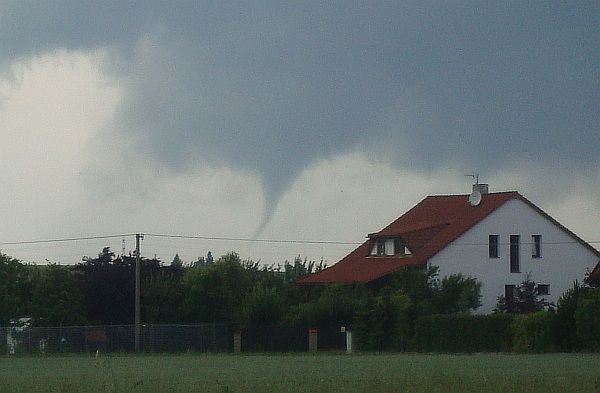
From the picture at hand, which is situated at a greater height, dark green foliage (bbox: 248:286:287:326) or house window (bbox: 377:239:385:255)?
house window (bbox: 377:239:385:255)

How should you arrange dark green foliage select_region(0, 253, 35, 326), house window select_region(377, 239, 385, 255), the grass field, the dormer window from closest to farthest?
the grass field
dark green foliage select_region(0, 253, 35, 326)
the dormer window
house window select_region(377, 239, 385, 255)

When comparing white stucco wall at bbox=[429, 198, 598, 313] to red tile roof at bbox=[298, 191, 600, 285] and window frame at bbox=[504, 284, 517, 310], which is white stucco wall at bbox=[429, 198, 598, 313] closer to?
window frame at bbox=[504, 284, 517, 310]

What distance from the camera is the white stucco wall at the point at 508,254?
81062mm

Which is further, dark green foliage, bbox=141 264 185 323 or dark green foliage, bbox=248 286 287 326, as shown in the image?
dark green foliage, bbox=141 264 185 323

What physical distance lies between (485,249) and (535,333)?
59.5ft

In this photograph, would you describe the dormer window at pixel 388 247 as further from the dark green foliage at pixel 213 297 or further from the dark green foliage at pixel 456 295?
the dark green foliage at pixel 213 297

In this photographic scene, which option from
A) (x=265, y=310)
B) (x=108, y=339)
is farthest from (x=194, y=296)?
(x=108, y=339)

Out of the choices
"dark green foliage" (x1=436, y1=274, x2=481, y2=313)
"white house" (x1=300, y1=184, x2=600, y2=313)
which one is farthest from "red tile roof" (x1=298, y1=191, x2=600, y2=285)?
"dark green foliage" (x1=436, y1=274, x2=481, y2=313)

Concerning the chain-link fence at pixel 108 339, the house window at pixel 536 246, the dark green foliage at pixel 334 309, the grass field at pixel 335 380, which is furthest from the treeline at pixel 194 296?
the grass field at pixel 335 380

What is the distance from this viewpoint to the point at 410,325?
71.2 metres

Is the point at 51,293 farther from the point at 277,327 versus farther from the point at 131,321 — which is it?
the point at 277,327

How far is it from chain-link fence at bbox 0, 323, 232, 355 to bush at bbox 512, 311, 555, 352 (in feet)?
59.2

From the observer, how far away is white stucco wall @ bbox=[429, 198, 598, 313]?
8106cm

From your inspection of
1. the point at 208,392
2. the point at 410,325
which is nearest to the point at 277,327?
the point at 410,325
